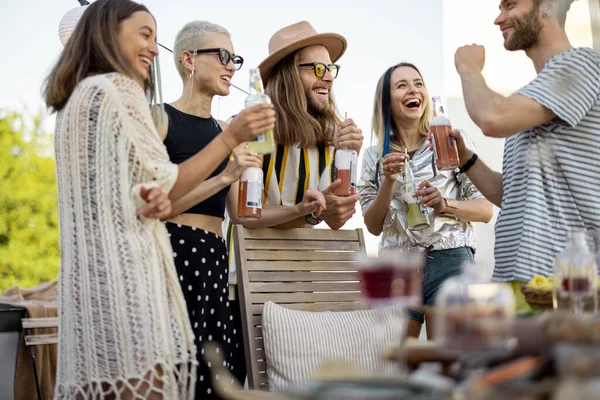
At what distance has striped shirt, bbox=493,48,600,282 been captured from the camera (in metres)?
2.10

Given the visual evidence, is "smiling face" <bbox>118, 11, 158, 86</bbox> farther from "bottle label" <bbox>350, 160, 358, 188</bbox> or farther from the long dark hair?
"bottle label" <bbox>350, 160, 358, 188</bbox>

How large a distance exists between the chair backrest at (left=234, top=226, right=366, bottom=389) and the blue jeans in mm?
306

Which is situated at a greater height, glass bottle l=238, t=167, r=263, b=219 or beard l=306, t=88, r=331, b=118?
beard l=306, t=88, r=331, b=118

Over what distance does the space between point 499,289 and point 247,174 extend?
124cm

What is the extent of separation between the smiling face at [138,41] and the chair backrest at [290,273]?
0.71 metres

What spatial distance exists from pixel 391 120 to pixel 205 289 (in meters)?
1.37

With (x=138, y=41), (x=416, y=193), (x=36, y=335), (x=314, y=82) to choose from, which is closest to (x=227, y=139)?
(x=138, y=41)

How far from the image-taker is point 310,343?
2.37 m

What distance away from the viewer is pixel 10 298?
405 cm

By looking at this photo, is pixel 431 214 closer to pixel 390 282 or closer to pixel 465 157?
pixel 465 157

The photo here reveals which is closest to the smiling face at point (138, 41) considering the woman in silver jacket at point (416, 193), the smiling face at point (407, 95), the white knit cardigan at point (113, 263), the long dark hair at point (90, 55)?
the long dark hair at point (90, 55)

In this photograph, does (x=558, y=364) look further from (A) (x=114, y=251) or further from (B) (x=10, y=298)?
(B) (x=10, y=298)

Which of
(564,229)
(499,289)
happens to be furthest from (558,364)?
(564,229)

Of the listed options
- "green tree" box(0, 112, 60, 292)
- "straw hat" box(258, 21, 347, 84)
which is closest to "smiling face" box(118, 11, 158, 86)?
"straw hat" box(258, 21, 347, 84)
